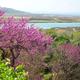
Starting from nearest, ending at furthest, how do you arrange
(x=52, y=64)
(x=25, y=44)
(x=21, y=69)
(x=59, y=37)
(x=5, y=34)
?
(x=21, y=69) → (x=5, y=34) → (x=25, y=44) → (x=52, y=64) → (x=59, y=37)

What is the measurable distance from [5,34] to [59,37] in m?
17.1

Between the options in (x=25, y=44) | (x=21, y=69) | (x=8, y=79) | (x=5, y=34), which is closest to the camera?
(x=8, y=79)

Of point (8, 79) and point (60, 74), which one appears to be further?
point (60, 74)

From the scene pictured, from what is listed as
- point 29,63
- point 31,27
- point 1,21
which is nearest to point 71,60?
point 29,63

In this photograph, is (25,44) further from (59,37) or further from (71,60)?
(59,37)

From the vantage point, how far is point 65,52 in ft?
62.8

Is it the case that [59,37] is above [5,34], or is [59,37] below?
below

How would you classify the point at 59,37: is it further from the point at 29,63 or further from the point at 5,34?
the point at 5,34

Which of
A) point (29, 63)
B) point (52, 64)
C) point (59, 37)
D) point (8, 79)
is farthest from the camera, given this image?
point (59, 37)

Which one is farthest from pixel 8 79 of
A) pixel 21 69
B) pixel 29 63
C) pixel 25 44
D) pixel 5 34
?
pixel 29 63

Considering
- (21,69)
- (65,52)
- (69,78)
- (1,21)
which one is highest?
(1,21)

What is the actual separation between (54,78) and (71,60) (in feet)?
4.08

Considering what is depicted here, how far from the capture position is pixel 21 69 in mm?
10031

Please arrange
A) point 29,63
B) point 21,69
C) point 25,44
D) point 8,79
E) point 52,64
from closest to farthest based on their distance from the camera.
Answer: point 8,79 < point 21,69 < point 25,44 < point 29,63 < point 52,64
